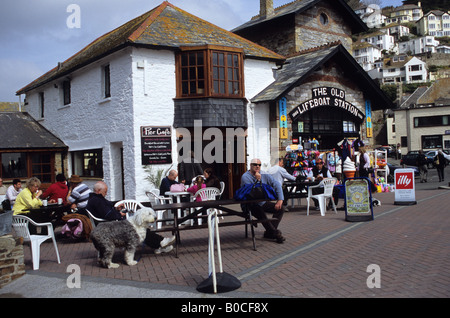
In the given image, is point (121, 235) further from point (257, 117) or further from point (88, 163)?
point (88, 163)

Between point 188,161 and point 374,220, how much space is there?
6121mm

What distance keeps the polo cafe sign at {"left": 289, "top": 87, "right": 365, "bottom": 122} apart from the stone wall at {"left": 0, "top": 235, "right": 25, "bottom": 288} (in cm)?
1200

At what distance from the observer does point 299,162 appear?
1392 centimetres

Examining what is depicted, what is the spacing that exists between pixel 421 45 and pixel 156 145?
342ft

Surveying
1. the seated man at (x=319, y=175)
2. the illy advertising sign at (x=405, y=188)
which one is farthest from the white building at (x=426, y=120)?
the illy advertising sign at (x=405, y=188)

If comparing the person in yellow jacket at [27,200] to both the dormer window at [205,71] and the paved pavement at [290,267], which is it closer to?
the paved pavement at [290,267]

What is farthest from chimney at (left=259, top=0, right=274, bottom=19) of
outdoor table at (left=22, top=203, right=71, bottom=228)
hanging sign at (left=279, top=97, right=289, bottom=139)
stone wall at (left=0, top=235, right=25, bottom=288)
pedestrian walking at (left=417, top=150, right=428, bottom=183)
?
stone wall at (left=0, top=235, right=25, bottom=288)

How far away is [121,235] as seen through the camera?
6500 mm

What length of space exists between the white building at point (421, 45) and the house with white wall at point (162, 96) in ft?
320

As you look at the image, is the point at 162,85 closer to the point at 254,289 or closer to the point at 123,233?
the point at 123,233

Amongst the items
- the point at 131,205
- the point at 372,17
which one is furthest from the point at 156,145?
the point at 372,17

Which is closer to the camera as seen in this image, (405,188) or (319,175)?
(405,188)

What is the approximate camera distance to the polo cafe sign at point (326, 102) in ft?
53.8
